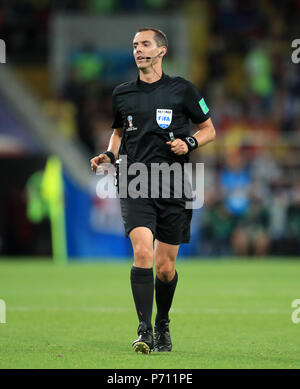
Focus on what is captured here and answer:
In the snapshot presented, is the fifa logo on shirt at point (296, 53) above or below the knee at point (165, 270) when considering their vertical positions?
above

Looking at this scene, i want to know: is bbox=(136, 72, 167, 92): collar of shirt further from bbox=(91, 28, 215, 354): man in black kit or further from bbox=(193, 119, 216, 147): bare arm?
bbox=(193, 119, 216, 147): bare arm

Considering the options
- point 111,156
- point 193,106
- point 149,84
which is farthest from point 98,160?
point 193,106

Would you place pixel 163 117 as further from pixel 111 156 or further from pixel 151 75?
pixel 111 156

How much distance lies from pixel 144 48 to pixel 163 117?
0.53m

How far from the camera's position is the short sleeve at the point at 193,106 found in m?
7.57

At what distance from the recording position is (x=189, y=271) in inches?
627

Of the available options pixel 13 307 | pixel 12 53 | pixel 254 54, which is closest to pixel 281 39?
pixel 254 54

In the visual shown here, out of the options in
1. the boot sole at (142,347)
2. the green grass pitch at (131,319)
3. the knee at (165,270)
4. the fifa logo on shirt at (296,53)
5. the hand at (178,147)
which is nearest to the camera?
the green grass pitch at (131,319)

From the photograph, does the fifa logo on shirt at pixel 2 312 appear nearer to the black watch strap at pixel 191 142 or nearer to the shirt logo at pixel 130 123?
the shirt logo at pixel 130 123

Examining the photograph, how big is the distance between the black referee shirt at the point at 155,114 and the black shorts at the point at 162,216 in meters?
0.31

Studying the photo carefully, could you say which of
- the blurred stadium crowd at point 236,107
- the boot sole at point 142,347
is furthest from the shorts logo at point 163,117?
the blurred stadium crowd at point 236,107

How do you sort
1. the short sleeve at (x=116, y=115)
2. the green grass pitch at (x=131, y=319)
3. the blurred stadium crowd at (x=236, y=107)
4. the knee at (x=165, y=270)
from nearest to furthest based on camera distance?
the green grass pitch at (x=131, y=319)
the knee at (x=165, y=270)
the short sleeve at (x=116, y=115)
the blurred stadium crowd at (x=236, y=107)

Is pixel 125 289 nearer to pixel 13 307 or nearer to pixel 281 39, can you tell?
pixel 13 307

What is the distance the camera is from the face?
24.4ft
